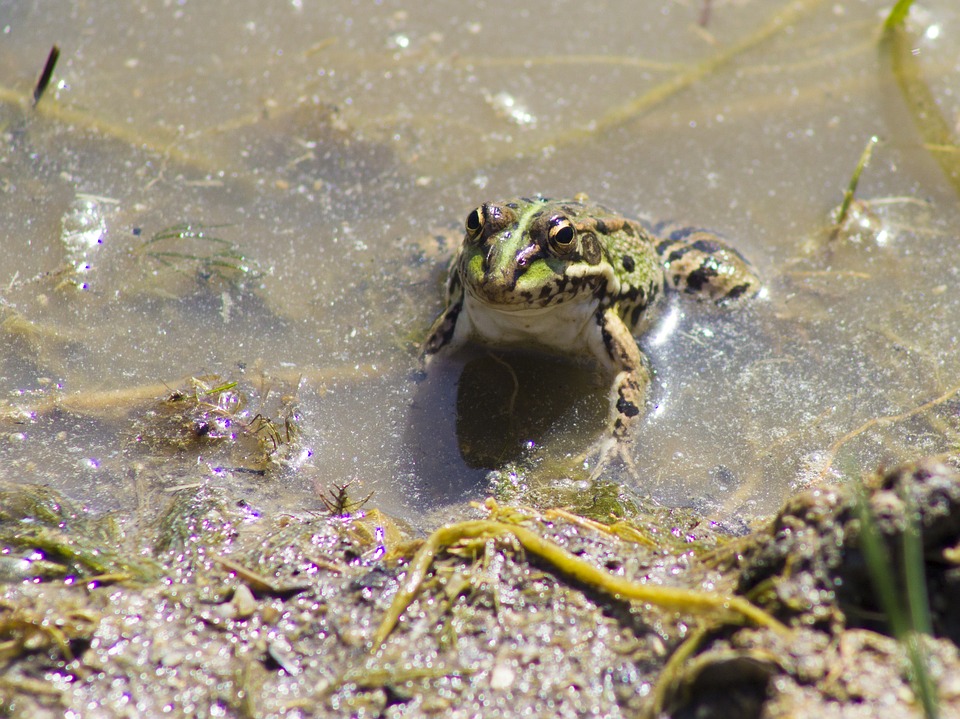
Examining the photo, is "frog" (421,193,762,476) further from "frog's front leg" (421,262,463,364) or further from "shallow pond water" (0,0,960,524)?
"shallow pond water" (0,0,960,524)

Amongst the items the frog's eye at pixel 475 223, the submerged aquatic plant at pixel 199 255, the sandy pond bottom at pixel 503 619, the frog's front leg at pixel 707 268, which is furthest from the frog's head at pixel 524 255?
the submerged aquatic plant at pixel 199 255

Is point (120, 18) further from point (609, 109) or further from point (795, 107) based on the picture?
point (795, 107)

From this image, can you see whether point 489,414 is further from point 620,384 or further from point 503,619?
point 503,619

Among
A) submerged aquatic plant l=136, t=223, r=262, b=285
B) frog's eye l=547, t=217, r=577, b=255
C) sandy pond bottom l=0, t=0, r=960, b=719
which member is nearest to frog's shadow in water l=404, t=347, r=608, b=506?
sandy pond bottom l=0, t=0, r=960, b=719

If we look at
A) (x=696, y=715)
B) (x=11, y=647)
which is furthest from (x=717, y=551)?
(x=11, y=647)

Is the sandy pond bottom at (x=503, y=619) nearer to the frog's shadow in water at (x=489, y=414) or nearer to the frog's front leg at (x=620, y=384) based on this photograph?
the frog's shadow in water at (x=489, y=414)

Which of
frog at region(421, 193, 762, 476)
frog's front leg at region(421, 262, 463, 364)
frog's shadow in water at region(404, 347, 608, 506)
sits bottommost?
frog's shadow in water at region(404, 347, 608, 506)
